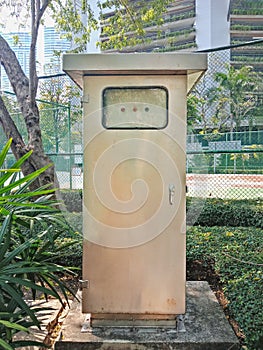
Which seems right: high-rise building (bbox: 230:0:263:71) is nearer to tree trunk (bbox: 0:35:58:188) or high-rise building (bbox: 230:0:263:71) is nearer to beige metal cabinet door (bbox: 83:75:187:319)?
tree trunk (bbox: 0:35:58:188)

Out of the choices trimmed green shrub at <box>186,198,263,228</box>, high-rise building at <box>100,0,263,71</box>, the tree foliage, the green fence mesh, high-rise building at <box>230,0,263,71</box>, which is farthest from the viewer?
high-rise building at <box>100,0,263,71</box>

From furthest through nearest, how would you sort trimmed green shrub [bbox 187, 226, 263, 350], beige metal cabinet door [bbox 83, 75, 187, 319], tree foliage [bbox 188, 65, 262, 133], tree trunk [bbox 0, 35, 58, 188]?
tree foliage [bbox 188, 65, 262, 133] → tree trunk [bbox 0, 35, 58, 188] → trimmed green shrub [bbox 187, 226, 263, 350] → beige metal cabinet door [bbox 83, 75, 187, 319]

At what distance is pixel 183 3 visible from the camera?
24.5 metres

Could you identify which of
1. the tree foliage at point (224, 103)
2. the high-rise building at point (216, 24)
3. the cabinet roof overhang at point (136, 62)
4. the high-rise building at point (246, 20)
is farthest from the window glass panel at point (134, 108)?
the high-rise building at point (246, 20)

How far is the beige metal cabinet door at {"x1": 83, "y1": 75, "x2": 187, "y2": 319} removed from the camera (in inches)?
78.6

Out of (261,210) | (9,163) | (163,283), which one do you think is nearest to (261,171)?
(261,210)

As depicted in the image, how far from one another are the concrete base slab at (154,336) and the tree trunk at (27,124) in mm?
2224

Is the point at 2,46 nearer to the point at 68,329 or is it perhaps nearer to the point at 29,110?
the point at 29,110

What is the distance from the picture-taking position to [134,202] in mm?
2035

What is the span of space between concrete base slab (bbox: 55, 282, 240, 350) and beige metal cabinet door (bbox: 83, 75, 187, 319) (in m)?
0.10

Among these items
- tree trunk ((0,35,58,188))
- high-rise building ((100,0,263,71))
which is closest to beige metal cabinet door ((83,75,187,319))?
tree trunk ((0,35,58,188))

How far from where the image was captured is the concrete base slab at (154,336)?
196 centimetres

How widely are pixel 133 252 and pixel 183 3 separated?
25.5m

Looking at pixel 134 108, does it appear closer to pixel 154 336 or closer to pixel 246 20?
pixel 154 336
